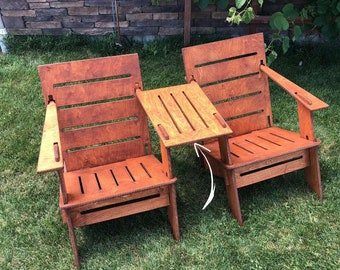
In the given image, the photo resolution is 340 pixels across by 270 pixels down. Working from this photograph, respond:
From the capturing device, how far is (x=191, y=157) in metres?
3.23

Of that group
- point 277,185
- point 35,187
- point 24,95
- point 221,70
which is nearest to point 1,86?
point 24,95

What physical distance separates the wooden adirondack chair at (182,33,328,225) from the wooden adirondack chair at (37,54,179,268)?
373 mm

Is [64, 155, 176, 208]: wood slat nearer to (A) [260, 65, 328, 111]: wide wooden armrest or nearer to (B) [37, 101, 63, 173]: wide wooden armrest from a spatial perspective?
(B) [37, 101, 63, 173]: wide wooden armrest

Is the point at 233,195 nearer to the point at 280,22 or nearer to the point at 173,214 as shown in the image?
the point at 173,214

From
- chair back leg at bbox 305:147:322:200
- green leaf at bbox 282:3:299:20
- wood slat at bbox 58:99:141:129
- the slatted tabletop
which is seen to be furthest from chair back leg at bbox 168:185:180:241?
green leaf at bbox 282:3:299:20

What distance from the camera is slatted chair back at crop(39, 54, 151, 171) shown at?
2600mm

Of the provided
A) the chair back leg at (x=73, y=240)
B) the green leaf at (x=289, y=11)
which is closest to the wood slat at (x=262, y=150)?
the chair back leg at (x=73, y=240)

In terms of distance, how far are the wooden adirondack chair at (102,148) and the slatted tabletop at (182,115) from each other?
0.18 metres

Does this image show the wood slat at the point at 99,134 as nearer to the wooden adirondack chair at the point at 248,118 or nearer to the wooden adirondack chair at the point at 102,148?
the wooden adirondack chair at the point at 102,148

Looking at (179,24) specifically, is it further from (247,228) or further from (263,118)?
(247,228)

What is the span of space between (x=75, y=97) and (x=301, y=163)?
1.44 meters

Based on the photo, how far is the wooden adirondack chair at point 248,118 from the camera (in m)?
2.52

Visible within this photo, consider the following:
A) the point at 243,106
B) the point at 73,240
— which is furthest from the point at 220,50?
the point at 73,240

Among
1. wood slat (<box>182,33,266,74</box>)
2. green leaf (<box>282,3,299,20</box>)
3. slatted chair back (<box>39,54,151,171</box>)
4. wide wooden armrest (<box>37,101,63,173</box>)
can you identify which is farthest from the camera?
green leaf (<box>282,3,299,20</box>)
